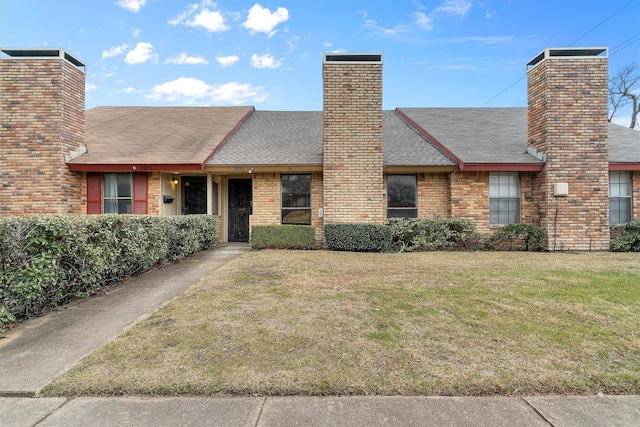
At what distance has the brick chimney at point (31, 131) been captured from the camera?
966 cm

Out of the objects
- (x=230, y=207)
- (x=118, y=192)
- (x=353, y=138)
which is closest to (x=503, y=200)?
(x=353, y=138)

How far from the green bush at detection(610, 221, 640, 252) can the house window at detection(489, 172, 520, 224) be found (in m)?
2.63

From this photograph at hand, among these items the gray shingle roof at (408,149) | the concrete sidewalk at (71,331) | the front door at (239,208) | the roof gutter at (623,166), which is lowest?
the concrete sidewalk at (71,331)

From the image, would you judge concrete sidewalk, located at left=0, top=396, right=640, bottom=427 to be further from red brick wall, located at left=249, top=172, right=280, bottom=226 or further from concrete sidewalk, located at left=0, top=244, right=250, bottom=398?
red brick wall, located at left=249, top=172, right=280, bottom=226

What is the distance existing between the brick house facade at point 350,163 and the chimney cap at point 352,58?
0.10 ft

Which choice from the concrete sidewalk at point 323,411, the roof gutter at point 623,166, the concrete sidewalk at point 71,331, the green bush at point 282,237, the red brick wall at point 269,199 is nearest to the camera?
the concrete sidewalk at point 323,411

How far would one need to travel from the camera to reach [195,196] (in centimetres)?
1191

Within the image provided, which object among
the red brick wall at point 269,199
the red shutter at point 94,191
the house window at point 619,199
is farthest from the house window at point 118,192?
the house window at point 619,199

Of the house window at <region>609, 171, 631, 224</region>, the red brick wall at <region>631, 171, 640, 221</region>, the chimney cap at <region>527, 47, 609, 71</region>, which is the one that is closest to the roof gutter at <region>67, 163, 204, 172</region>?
the chimney cap at <region>527, 47, 609, 71</region>

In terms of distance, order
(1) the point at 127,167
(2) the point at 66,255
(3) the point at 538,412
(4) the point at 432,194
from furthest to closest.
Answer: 1. (4) the point at 432,194
2. (1) the point at 127,167
3. (2) the point at 66,255
4. (3) the point at 538,412

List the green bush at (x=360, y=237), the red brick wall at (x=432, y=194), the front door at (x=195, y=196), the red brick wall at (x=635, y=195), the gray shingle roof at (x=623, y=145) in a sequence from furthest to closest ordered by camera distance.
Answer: the front door at (x=195, y=196) < the red brick wall at (x=432, y=194) < the red brick wall at (x=635, y=195) < the gray shingle roof at (x=623, y=145) < the green bush at (x=360, y=237)

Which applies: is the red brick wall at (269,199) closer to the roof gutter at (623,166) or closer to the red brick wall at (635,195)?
the roof gutter at (623,166)

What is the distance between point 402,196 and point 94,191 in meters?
10.0

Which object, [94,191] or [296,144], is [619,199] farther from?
[94,191]
